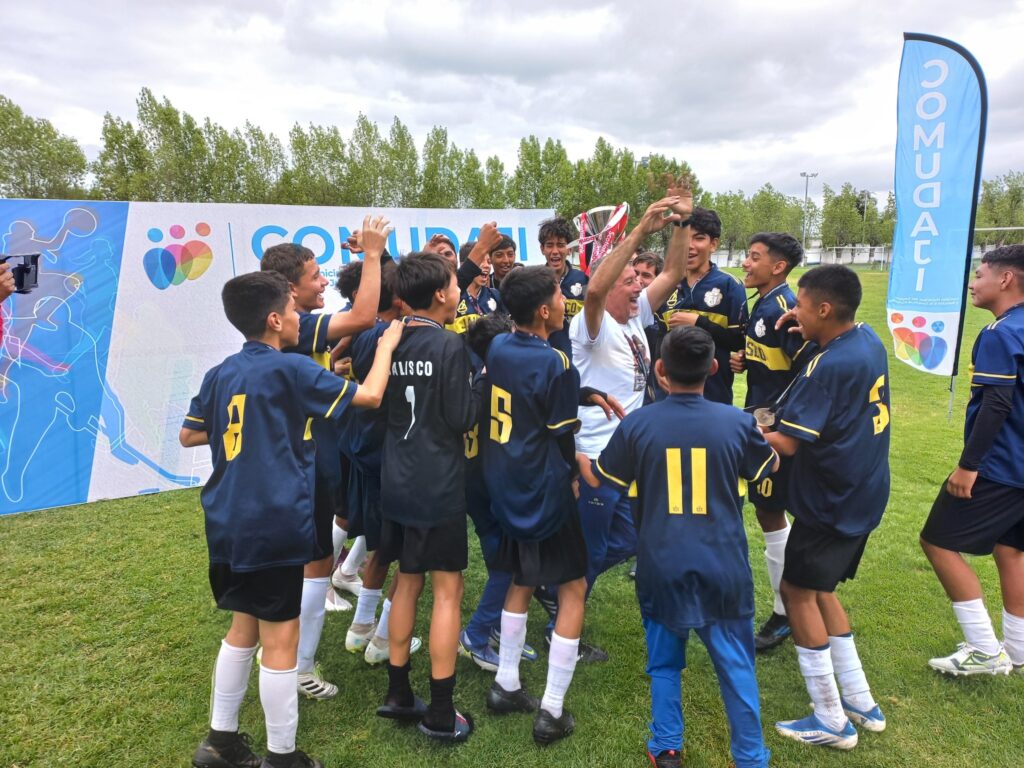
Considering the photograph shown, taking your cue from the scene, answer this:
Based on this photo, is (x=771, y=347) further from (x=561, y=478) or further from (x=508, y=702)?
(x=508, y=702)

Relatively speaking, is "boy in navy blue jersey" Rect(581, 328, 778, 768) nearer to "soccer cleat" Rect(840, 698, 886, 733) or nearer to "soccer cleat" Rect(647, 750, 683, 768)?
"soccer cleat" Rect(647, 750, 683, 768)

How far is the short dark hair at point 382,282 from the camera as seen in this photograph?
3153 millimetres

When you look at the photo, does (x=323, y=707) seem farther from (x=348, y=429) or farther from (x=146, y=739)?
(x=348, y=429)

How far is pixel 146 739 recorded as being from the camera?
8.91ft

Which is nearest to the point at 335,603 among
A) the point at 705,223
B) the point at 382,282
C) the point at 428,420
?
the point at 428,420

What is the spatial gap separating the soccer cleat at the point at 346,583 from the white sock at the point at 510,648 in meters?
1.66

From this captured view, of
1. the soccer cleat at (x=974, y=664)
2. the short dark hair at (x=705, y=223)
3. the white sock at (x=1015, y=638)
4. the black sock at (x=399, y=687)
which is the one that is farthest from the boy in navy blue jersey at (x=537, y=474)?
the white sock at (x=1015, y=638)

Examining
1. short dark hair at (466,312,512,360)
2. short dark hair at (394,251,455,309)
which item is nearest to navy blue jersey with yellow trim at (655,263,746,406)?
short dark hair at (466,312,512,360)

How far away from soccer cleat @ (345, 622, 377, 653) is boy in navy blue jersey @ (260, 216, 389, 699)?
28 cm

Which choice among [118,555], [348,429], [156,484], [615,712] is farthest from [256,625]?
[156,484]

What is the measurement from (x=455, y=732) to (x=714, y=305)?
3.24m

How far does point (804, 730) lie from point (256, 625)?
2.59 m

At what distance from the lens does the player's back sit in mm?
2658

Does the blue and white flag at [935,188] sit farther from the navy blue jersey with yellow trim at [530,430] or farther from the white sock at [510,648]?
the white sock at [510,648]
